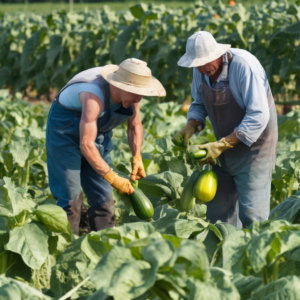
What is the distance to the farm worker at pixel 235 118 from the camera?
3.05 meters

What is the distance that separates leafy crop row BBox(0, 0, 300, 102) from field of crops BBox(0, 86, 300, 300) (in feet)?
16.0

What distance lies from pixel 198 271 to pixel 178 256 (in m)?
0.09

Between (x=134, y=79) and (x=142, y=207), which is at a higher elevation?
(x=134, y=79)

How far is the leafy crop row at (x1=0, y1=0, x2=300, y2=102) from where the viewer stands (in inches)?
327

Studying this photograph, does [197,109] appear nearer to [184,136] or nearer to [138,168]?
[184,136]

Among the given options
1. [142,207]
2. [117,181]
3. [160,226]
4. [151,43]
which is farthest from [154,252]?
[151,43]

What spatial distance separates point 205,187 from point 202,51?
0.91m

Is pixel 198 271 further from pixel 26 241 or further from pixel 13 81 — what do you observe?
pixel 13 81

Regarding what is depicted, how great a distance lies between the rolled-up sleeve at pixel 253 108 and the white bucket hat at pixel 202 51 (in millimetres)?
255

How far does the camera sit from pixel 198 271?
1580 mm

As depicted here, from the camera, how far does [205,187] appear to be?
3051mm

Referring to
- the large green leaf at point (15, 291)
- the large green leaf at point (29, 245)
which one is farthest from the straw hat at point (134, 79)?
the large green leaf at point (15, 291)

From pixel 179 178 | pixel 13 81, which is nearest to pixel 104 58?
pixel 13 81

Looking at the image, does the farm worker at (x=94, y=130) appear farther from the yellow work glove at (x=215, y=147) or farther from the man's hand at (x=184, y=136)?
the yellow work glove at (x=215, y=147)
